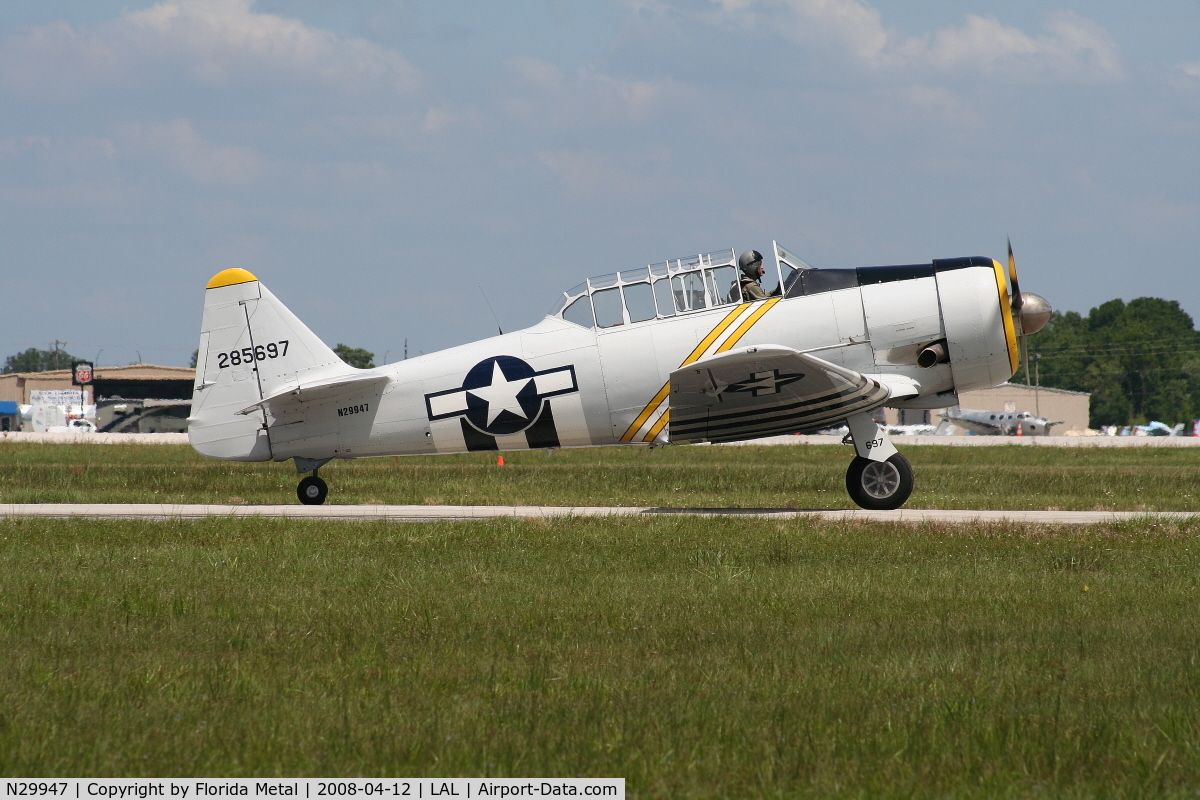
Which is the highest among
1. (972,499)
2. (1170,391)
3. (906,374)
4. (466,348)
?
(466,348)

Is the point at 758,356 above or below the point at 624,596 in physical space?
above

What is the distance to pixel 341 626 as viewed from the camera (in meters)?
7.24

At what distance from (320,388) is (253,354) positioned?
1303mm

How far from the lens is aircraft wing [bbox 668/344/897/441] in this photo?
12781 mm

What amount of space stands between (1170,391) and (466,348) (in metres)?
121

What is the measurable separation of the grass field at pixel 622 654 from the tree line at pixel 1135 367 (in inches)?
4470

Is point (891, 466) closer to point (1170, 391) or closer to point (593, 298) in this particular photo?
point (593, 298)

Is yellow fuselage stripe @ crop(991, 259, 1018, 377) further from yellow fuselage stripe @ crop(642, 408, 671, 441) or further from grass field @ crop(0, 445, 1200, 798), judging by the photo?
yellow fuselage stripe @ crop(642, 408, 671, 441)

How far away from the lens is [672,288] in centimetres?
1386

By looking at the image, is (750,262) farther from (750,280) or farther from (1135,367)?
(1135,367)

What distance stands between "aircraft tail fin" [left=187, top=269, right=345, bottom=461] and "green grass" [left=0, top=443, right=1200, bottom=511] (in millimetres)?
2983

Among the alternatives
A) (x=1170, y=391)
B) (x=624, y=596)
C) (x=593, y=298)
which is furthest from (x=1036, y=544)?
(x=1170, y=391)
